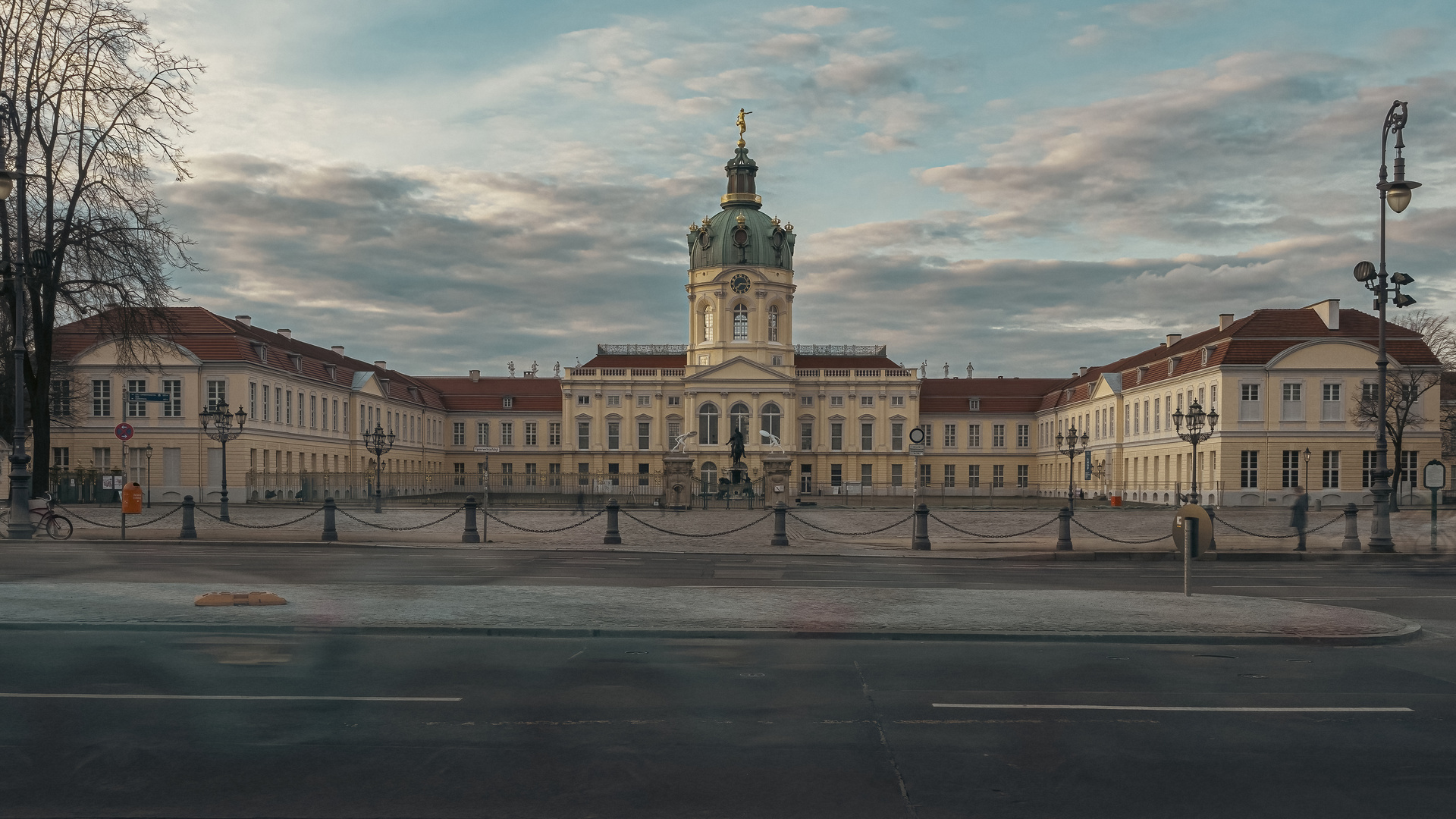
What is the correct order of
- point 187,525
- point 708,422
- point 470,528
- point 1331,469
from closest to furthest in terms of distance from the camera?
point 470,528 → point 187,525 → point 1331,469 → point 708,422

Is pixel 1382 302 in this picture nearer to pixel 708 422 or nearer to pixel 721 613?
pixel 721 613

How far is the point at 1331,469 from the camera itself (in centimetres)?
6869

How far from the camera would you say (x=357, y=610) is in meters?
14.6

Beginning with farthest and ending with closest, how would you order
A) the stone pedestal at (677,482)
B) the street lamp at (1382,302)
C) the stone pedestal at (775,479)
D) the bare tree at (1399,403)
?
the bare tree at (1399,403) < the stone pedestal at (775,479) < the stone pedestal at (677,482) < the street lamp at (1382,302)

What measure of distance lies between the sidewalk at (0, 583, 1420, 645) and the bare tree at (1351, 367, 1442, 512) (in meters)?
53.2

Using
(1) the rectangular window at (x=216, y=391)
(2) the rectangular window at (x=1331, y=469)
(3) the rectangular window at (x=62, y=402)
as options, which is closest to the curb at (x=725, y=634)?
(3) the rectangular window at (x=62, y=402)

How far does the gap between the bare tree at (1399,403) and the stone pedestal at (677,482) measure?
3770cm

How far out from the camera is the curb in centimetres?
1329

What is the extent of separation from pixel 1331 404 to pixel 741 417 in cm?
5047

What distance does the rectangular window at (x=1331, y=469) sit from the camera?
6850 centimetres

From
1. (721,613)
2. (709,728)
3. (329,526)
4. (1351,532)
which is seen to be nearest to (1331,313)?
(1351,532)

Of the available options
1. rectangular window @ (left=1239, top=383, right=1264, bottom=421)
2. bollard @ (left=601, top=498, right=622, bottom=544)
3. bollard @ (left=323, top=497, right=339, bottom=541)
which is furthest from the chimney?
bollard @ (left=323, top=497, right=339, bottom=541)

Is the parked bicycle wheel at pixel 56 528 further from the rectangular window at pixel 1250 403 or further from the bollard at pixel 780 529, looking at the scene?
the rectangular window at pixel 1250 403

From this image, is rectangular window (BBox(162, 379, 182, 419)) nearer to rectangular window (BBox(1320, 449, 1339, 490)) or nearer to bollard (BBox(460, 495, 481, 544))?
bollard (BBox(460, 495, 481, 544))
